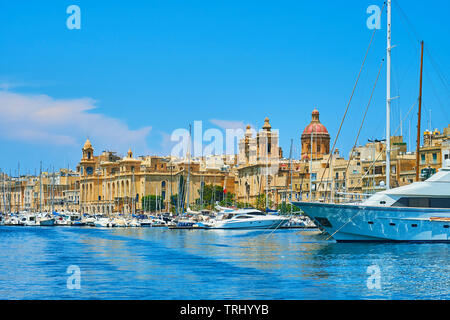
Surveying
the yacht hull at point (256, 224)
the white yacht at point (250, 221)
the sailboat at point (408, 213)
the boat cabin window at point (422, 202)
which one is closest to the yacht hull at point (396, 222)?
the sailboat at point (408, 213)

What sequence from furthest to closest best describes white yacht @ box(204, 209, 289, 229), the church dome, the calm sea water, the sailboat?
the church dome < white yacht @ box(204, 209, 289, 229) < the sailboat < the calm sea water

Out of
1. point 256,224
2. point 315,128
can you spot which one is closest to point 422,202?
point 256,224

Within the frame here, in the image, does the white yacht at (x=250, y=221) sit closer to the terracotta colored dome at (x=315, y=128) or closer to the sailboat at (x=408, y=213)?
the sailboat at (x=408, y=213)

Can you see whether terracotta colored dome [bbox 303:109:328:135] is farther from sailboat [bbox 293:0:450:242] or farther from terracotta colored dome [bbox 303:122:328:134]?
sailboat [bbox 293:0:450:242]

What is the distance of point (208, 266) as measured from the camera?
38.3m

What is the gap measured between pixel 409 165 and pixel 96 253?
2152 inches

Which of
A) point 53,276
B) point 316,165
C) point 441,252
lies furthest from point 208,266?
point 316,165

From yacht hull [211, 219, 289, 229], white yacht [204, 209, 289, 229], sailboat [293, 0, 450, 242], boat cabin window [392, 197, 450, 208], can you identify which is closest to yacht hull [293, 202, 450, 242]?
sailboat [293, 0, 450, 242]

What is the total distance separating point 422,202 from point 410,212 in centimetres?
98

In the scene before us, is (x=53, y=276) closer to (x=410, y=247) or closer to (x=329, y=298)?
(x=329, y=298)

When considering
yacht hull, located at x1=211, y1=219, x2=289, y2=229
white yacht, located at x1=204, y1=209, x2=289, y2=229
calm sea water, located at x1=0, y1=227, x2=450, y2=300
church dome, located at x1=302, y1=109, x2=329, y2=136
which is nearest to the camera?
calm sea water, located at x1=0, y1=227, x2=450, y2=300

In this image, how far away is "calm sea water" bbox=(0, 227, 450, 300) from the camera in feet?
93.1

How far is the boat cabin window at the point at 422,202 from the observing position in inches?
1871

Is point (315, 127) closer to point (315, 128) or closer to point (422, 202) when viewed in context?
point (315, 128)
